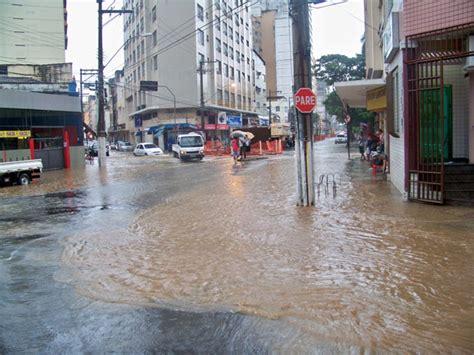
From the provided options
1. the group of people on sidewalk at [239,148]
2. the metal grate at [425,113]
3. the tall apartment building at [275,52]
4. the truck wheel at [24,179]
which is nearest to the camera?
the metal grate at [425,113]

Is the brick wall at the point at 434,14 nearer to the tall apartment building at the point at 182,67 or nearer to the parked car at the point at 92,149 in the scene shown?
the parked car at the point at 92,149

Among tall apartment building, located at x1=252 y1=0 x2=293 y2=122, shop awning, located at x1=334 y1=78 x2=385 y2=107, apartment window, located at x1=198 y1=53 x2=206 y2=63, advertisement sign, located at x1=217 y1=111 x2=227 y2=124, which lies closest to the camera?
shop awning, located at x1=334 y1=78 x2=385 y2=107

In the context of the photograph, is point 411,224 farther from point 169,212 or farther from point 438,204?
point 169,212

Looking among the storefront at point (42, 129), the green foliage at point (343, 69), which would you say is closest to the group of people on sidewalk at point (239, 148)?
the storefront at point (42, 129)

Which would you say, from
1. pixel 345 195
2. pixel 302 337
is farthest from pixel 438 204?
pixel 302 337

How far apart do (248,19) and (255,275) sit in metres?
81.3

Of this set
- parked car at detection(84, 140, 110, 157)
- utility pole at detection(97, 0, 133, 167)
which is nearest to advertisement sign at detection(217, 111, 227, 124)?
parked car at detection(84, 140, 110, 157)

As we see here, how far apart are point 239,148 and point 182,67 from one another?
26450mm

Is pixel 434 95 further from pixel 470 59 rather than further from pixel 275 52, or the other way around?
pixel 275 52

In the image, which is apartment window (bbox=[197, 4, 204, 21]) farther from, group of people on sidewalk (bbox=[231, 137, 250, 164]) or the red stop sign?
the red stop sign

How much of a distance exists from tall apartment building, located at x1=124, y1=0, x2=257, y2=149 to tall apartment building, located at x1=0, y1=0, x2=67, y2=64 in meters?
10.1

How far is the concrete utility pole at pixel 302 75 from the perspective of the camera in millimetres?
11156

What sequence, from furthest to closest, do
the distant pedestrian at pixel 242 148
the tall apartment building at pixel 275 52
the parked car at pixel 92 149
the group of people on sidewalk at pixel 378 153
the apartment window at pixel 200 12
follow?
the tall apartment building at pixel 275 52 → the apartment window at pixel 200 12 → the parked car at pixel 92 149 → the distant pedestrian at pixel 242 148 → the group of people on sidewalk at pixel 378 153

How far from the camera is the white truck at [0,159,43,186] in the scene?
19.7m
